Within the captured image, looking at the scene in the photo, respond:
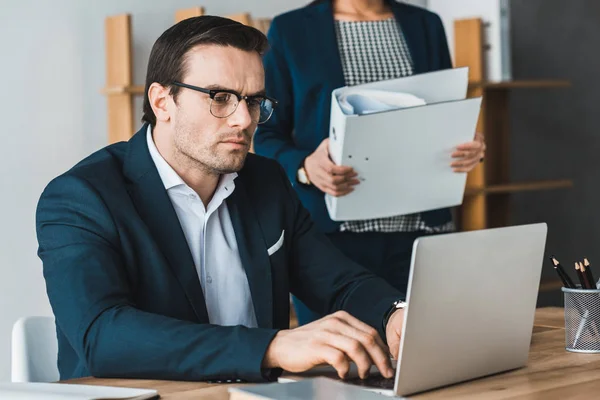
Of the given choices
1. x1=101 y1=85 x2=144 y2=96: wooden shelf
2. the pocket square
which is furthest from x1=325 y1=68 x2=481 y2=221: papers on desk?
x1=101 y1=85 x2=144 y2=96: wooden shelf

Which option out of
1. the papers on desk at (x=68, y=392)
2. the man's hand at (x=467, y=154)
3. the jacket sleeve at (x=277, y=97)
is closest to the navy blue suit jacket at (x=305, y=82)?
Answer: the jacket sleeve at (x=277, y=97)

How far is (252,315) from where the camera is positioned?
1.86m

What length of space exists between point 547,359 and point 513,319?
19 cm

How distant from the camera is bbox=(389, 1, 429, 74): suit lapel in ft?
8.71

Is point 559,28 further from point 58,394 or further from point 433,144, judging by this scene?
point 58,394

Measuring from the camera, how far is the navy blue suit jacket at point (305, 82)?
2.57 meters

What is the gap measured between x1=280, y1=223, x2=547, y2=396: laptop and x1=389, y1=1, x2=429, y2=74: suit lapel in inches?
50.6

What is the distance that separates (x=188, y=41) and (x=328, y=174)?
66 centimetres

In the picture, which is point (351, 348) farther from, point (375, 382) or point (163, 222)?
point (163, 222)

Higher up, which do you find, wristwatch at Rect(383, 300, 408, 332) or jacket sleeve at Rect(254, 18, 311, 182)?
jacket sleeve at Rect(254, 18, 311, 182)

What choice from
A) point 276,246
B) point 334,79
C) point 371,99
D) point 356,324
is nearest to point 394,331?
point 356,324

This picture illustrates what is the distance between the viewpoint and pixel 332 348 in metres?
1.35

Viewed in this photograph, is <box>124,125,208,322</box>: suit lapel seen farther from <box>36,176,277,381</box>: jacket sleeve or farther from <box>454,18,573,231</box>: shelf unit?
<box>454,18,573,231</box>: shelf unit

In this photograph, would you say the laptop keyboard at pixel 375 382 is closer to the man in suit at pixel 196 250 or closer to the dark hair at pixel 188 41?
the man in suit at pixel 196 250
